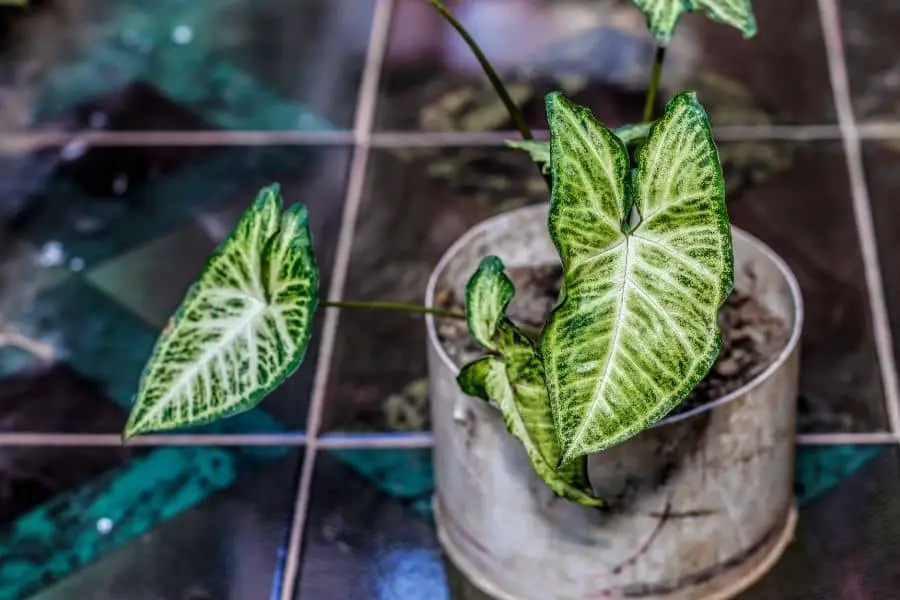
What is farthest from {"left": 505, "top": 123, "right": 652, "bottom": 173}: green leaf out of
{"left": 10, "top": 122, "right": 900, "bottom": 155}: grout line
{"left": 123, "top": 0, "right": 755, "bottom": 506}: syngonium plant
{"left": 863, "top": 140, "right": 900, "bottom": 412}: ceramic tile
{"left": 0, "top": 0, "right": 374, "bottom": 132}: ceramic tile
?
{"left": 0, "top": 0, "right": 374, "bottom": 132}: ceramic tile

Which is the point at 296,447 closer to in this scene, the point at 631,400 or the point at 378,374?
the point at 378,374

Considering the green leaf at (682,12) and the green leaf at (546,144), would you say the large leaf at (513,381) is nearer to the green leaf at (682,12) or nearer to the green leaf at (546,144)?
the green leaf at (546,144)

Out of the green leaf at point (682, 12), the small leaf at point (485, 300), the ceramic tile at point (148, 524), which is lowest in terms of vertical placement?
the ceramic tile at point (148, 524)

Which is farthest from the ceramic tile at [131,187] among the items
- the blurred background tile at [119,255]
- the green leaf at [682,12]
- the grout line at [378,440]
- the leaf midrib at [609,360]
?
the leaf midrib at [609,360]

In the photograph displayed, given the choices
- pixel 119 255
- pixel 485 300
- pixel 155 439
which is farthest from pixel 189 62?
pixel 485 300

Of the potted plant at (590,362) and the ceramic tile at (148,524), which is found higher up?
the potted plant at (590,362)
